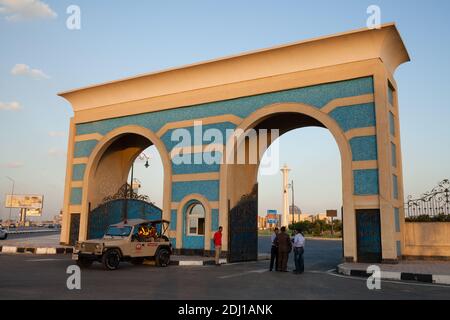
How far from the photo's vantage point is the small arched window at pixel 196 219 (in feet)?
65.1

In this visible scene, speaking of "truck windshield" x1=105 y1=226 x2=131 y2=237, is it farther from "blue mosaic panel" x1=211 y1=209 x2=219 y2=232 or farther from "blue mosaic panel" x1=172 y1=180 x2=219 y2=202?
"blue mosaic panel" x1=172 y1=180 x2=219 y2=202

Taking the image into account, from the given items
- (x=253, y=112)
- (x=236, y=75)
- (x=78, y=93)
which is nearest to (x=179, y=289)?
(x=253, y=112)

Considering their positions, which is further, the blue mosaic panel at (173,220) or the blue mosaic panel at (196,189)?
the blue mosaic panel at (173,220)

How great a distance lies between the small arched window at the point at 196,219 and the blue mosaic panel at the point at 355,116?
24.0 ft

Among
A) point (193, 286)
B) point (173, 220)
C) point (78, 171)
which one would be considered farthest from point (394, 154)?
point (78, 171)

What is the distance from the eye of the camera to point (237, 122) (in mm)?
19391

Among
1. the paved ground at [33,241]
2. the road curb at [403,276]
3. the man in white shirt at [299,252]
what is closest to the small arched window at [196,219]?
the man in white shirt at [299,252]

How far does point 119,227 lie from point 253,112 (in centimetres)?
764

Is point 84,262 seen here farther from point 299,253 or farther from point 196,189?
point 299,253

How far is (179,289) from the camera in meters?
9.70

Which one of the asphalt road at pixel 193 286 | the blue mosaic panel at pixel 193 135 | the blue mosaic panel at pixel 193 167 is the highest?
the blue mosaic panel at pixel 193 135

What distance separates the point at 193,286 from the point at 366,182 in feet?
28.4

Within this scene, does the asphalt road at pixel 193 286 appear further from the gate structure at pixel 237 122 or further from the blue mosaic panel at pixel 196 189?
the blue mosaic panel at pixel 196 189
